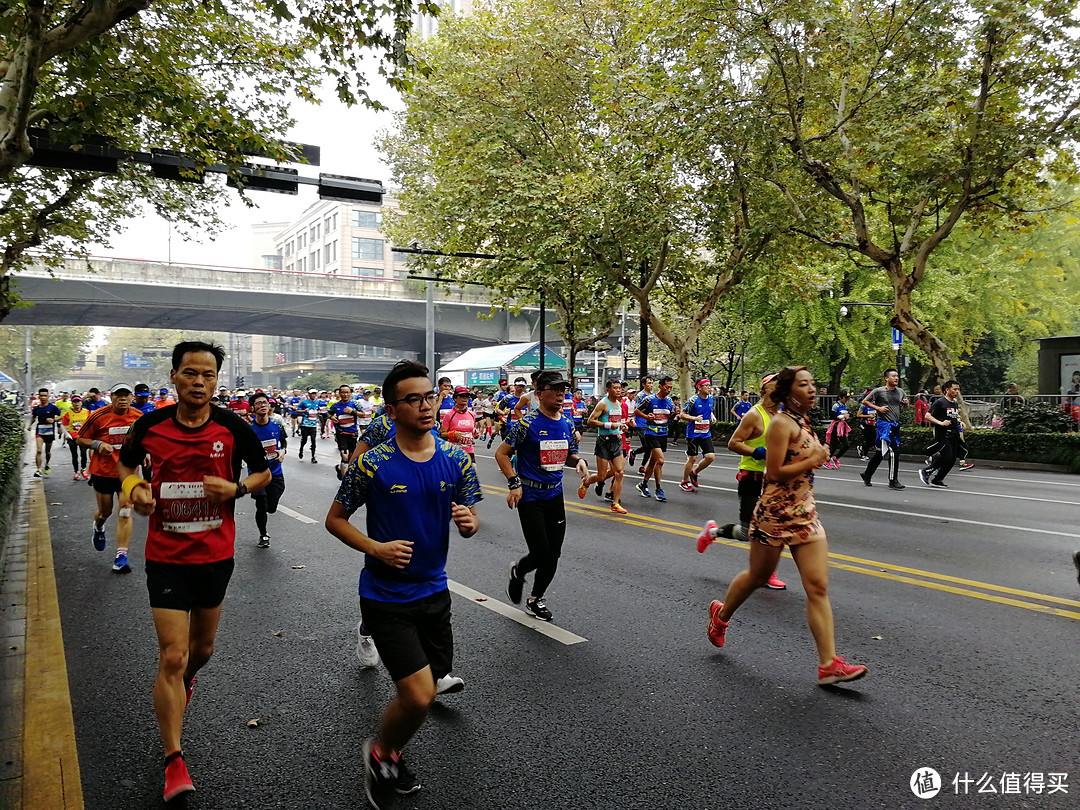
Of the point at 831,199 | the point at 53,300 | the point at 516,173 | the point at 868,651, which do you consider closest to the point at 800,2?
the point at 831,199

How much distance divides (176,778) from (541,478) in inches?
125

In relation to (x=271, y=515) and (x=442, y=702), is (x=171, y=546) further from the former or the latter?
(x=271, y=515)

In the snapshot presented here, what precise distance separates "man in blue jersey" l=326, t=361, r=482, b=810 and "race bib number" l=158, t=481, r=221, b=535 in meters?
0.72

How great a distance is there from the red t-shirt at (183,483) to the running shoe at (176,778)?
81cm

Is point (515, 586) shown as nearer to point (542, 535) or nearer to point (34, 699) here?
point (542, 535)

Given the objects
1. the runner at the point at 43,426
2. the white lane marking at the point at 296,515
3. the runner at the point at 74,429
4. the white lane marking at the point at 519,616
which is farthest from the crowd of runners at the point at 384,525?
the runner at the point at 43,426

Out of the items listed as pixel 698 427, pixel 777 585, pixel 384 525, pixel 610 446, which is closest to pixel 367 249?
pixel 698 427

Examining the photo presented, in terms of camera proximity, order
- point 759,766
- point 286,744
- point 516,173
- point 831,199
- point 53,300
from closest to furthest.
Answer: point 759,766
point 286,744
point 831,199
point 516,173
point 53,300

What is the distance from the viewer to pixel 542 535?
5660 mm

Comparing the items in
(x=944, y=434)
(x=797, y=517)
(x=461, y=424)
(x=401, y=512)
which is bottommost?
(x=797, y=517)

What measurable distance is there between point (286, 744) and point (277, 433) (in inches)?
236

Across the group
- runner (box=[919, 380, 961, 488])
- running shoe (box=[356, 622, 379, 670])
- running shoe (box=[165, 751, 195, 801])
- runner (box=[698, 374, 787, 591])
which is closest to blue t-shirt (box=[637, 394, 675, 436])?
runner (box=[919, 380, 961, 488])

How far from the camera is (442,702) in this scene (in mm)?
4199

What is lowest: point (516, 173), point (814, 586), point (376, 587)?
point (814, 586)
